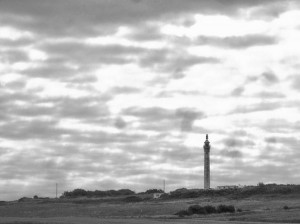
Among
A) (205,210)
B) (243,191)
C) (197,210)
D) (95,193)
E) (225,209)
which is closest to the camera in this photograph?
(197,210)

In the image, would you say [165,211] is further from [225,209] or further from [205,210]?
[225,209]

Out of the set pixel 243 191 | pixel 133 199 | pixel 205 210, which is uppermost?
pixel 243 191

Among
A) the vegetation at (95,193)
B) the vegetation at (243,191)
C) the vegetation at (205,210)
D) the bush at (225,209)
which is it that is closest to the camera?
the vegetation at (205,210)

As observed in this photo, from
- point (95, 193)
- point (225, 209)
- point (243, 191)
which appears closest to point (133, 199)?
point (243, 191)

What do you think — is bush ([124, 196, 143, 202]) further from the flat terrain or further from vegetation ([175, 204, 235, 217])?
vegetation ([175, 204, 235, 217])

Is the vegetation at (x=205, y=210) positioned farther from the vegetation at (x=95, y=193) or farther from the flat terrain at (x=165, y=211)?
the vegetation at (x=95, y=193)

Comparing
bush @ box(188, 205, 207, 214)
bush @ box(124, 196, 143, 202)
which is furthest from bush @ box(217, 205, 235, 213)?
bush @ box(124, 196, 143, 202)

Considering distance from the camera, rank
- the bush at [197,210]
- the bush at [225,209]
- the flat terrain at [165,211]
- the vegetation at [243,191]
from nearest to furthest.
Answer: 1. the flat terrain at [165,211]
2. the bush at [197,210]
3. the bush at [225,209]
4. the vegetation at [243,191]

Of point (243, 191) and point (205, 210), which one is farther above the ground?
point (243, 191)

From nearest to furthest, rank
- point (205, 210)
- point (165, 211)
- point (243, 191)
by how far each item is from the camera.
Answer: point (205, 210), point (165, 211), point (243, 191)

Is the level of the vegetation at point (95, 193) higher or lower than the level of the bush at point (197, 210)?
higher

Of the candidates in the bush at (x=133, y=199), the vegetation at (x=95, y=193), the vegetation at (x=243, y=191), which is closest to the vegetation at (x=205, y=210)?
the vegetation at (x=243, y=191)

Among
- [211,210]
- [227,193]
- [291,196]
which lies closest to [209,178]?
[227,193]

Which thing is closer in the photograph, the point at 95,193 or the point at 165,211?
the point at 165,211
